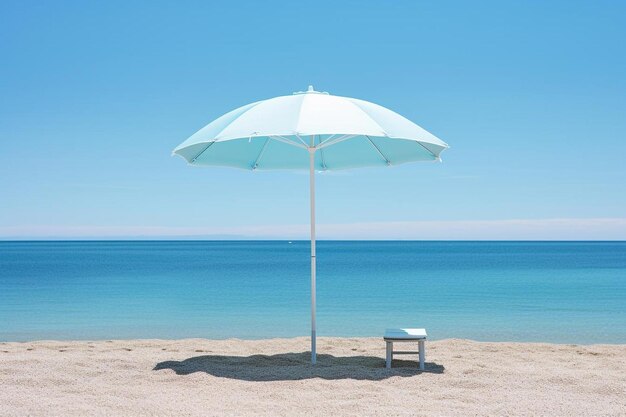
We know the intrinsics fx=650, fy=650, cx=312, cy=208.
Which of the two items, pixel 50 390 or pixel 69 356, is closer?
pixel 50 390

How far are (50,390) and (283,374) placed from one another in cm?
201

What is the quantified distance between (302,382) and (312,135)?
2491 mm

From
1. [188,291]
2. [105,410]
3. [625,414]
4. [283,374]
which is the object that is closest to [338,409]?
[283,374]

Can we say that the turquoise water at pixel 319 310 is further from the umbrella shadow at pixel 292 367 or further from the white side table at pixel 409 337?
the white side table at pixel 409 337

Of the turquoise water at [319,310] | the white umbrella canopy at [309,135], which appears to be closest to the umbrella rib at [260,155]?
the white umbrella canopy at [309,135]

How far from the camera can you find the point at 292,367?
6.42 m

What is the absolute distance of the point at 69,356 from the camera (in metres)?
7.00

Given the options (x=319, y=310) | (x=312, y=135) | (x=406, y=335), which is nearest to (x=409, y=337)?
(x=406, y=335)

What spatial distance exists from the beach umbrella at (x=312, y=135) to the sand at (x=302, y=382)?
0.89 m

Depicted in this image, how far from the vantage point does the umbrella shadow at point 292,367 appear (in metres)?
5.98

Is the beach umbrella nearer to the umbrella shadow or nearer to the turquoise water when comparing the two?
the umbrella shadow

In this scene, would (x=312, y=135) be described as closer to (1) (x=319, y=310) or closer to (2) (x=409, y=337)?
(2) (x=409, y=337)

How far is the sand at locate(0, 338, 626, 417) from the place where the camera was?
4.84 m

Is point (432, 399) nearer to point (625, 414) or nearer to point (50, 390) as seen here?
point (625, 414)
